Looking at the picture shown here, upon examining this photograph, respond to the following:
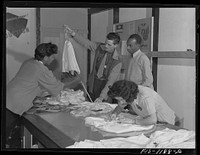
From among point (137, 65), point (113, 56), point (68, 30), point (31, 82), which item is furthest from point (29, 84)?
point (137, 65)

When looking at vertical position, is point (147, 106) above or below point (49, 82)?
below

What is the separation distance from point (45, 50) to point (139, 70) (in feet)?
1.55

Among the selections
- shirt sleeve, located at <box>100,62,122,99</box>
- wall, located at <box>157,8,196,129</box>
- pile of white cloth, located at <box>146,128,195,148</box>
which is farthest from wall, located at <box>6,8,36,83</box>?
pile of white cloth, located at <box>146,128,195,148</box>

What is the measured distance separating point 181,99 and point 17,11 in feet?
2.97

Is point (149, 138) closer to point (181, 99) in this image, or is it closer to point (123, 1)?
point (181, 99)

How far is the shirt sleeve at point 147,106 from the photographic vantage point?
128 centimetres

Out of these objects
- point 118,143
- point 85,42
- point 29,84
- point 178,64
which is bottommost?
point 118,143

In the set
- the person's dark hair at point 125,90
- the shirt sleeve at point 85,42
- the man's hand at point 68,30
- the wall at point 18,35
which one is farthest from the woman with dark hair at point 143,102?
the wall at point 18,35

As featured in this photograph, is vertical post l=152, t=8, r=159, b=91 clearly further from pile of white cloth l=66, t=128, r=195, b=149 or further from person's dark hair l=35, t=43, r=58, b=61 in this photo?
person's dark hair l=35, t=43, r=58, b=61

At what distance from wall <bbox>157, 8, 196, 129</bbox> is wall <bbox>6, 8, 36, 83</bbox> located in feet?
2.04

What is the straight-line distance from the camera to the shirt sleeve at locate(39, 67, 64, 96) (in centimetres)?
129

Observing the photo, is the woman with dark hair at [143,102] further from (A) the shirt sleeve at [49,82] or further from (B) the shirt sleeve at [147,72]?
(A) the shirt sleeve at [49,82]

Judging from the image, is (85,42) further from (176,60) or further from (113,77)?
(176,60)

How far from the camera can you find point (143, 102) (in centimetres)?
129
